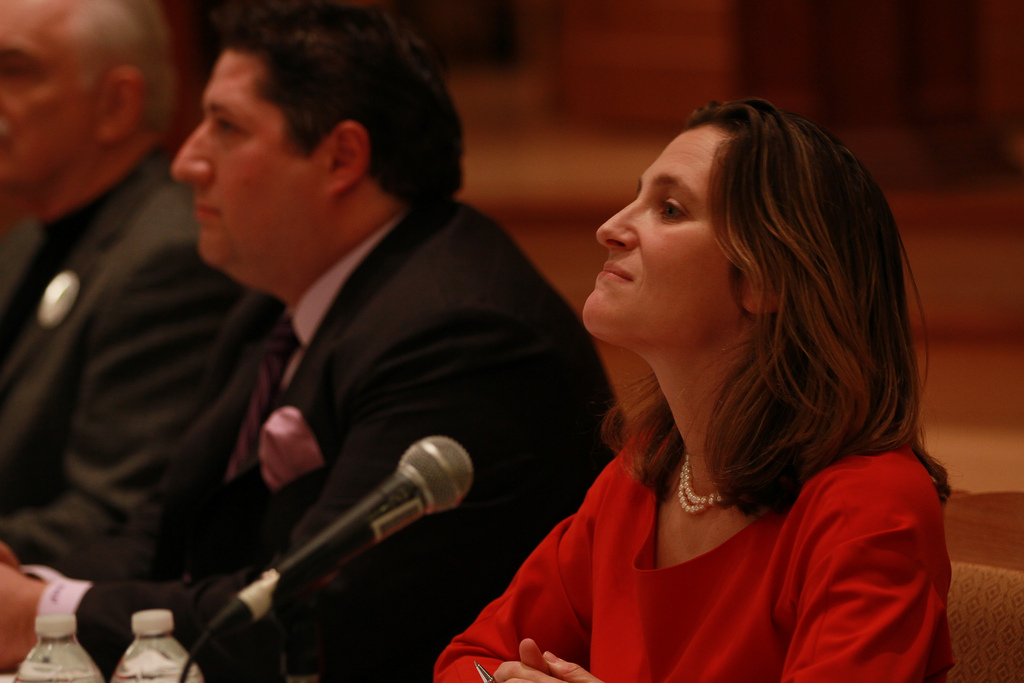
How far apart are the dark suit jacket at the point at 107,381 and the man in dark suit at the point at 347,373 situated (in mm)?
151

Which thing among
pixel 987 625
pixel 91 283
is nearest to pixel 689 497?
pixel 987 625

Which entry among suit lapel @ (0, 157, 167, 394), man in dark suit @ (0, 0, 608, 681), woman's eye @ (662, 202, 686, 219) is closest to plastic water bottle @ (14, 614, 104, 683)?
man in dark suit @ (0, 0, 608, 681)

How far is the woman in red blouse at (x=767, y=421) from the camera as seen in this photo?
107cm

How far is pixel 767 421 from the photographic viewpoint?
1.19 metres

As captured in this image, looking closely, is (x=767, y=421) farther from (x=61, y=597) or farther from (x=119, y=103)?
(x=119, y=103)

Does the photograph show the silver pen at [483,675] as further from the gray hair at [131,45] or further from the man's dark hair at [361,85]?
the gray hair at [131,45]

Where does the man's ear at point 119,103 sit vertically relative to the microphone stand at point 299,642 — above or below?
above

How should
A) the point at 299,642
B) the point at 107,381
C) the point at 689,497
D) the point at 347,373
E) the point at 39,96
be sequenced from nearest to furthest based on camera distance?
the point at 299,642 → the point at 689,497 → the point at 347,373 → the point at 107,381 → the point at 39,96

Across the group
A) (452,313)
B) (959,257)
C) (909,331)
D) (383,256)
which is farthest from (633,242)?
(959,257)

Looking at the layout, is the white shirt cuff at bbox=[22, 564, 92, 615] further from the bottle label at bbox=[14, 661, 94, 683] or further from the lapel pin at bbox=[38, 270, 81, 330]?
the lapel pin at bbox=[38, 270, 81, 330]

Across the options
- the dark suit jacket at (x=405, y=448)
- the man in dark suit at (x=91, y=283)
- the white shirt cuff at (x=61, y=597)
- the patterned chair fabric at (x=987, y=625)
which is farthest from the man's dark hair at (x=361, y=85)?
the patterned chair fabric at (x=987, y=625)

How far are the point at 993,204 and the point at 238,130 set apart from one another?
3279 mm

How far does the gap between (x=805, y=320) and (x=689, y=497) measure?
0.26 meters

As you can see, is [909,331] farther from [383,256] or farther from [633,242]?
[383,256]
